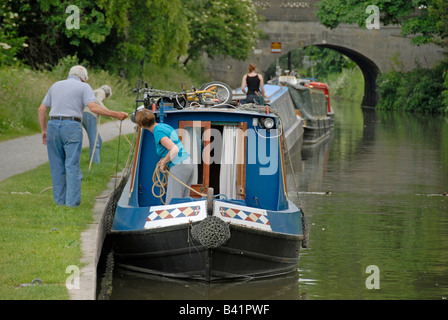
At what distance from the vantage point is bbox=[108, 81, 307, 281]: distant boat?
938 cm

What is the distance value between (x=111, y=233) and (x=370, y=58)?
44.7 meters

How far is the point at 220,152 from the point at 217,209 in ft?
4.78

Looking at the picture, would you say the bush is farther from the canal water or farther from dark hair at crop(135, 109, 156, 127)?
dark hair at crop(135, 109, 156, 127)

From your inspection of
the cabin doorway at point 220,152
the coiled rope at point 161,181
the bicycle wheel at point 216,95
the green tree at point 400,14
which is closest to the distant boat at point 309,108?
the green tree at point 400,14

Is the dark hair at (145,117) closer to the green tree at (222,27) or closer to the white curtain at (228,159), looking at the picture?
the white curtain at (228,159)

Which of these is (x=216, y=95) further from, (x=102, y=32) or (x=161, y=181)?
(x=102, y=32)

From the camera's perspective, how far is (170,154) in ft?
32.3

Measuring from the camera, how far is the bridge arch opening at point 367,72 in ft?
178

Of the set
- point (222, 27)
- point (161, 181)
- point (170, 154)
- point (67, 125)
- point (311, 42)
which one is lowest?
point (161, 181)

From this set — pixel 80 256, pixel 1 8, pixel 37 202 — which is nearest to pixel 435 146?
pixel 1 8

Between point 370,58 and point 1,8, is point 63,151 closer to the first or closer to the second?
point 1,8

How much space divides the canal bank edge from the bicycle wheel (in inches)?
74.7

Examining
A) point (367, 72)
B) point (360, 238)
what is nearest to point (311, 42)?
point (367, 72)
